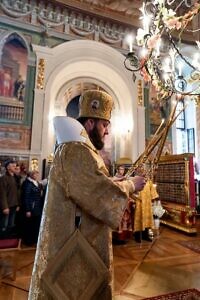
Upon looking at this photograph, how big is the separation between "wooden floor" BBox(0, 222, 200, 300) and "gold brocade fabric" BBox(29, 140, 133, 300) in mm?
1475

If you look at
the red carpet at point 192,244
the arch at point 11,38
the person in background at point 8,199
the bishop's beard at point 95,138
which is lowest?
the red carpet at point 192,244

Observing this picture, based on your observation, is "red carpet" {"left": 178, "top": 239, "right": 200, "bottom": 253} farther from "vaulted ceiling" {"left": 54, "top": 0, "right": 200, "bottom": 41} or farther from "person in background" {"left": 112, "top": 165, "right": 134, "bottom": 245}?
"vaulted ceiling" {"left": 54, "top": 0, "right": 200, "bottom": 41}

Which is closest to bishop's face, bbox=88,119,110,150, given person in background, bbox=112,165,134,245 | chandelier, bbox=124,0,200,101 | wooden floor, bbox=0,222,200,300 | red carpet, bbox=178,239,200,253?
wooden floor, bbox=0,222,200,300

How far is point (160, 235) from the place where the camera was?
219 inches

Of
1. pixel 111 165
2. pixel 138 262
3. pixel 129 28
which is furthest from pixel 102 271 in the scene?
pixel 129 28

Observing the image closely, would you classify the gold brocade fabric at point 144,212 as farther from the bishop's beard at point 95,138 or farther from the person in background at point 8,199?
the bishop's beard at point 95,138

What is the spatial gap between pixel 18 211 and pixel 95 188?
404 cm

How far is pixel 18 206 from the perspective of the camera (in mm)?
4516

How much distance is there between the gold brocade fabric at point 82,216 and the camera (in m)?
1.32

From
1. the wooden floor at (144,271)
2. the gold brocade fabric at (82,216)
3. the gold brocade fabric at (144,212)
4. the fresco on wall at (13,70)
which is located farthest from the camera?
the fresco on wall at (13,70)

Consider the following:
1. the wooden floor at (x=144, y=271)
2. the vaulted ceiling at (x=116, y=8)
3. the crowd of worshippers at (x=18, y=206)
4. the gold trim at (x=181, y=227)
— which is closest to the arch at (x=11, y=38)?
the vaulted ceiling at (x=116, y=8)

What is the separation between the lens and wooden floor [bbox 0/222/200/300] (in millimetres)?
2700

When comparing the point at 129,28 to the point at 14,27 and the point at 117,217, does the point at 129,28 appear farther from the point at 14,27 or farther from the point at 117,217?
the point at 117,217

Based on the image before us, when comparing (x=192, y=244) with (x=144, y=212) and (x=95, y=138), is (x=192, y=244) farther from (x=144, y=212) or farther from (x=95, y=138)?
(x=95, y=138)
